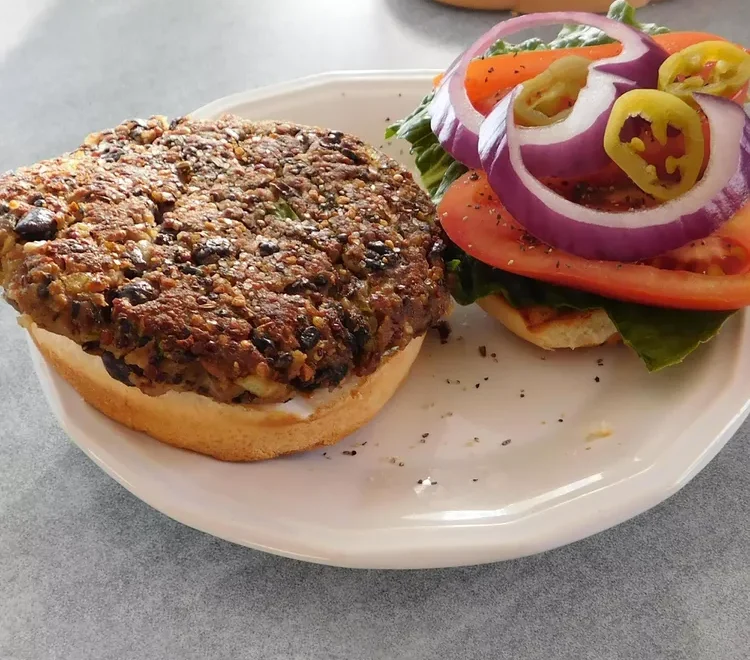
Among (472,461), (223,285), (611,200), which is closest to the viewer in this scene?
(223,285)

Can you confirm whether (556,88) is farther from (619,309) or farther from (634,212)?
(619,309)

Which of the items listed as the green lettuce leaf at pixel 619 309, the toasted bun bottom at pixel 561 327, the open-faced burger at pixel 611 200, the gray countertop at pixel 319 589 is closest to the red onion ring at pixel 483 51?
the open-faced burger at pixel 611 200

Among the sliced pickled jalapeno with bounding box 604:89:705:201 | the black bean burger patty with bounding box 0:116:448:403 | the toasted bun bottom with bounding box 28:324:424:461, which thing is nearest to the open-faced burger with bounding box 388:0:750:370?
the sliced pickled jalapeno with bounding box 604:89:705:201

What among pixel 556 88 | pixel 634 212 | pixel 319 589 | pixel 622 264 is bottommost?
pixel 319 589

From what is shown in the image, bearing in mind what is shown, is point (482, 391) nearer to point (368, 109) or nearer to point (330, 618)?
point (330, 618)

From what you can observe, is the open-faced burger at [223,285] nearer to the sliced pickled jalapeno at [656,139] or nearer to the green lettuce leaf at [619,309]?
the green lettuce leaf at [619,309]

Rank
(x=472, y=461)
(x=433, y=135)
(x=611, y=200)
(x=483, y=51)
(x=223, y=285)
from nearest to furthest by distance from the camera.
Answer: (x=223, y=285), (x=472, y=461), (x=611, y=200), (x=483, y=51), (x=433, y=135)

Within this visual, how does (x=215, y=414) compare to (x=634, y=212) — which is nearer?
(x=215, y=414)

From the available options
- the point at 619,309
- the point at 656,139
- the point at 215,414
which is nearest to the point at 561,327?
the point at 619,309
